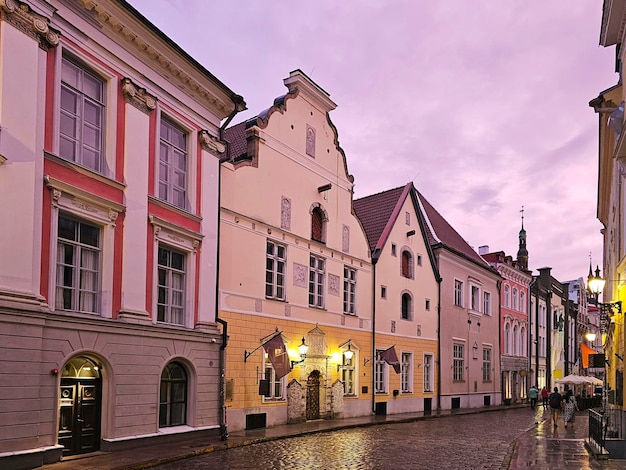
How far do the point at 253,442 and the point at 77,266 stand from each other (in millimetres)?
6967

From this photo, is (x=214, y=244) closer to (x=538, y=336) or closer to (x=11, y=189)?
(x=11, y=189)

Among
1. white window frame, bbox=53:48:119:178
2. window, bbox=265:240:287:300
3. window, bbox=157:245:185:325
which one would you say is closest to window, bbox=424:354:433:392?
window, bbox=265:240:287:300

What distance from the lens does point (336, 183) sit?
2788 centimetres

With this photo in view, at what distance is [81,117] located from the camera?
613 inches

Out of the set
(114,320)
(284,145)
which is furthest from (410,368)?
(114,320)

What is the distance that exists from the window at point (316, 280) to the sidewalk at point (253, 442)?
4378 millimetres

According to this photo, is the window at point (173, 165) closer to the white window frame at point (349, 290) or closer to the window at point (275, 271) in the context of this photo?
the window at point (275, 271)

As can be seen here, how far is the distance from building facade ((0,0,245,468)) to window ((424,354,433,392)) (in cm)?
1751

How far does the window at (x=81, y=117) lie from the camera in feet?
50.0

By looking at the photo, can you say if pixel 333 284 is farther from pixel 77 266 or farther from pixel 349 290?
pixel 77 266

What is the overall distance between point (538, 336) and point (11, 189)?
46.0 metres

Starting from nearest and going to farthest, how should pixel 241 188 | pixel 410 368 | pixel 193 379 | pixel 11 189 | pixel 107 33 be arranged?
pixel 11 189
pixel 107 33
pixel 193 379
pixel 241 188
pixel 410 368

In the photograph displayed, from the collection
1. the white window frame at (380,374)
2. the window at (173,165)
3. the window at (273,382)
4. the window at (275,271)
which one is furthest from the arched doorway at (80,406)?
the white window frame at (380,374)

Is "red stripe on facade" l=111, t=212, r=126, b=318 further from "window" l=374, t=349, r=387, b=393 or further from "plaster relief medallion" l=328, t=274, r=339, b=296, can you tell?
"window" l=374, t=349, r=387, b=393
